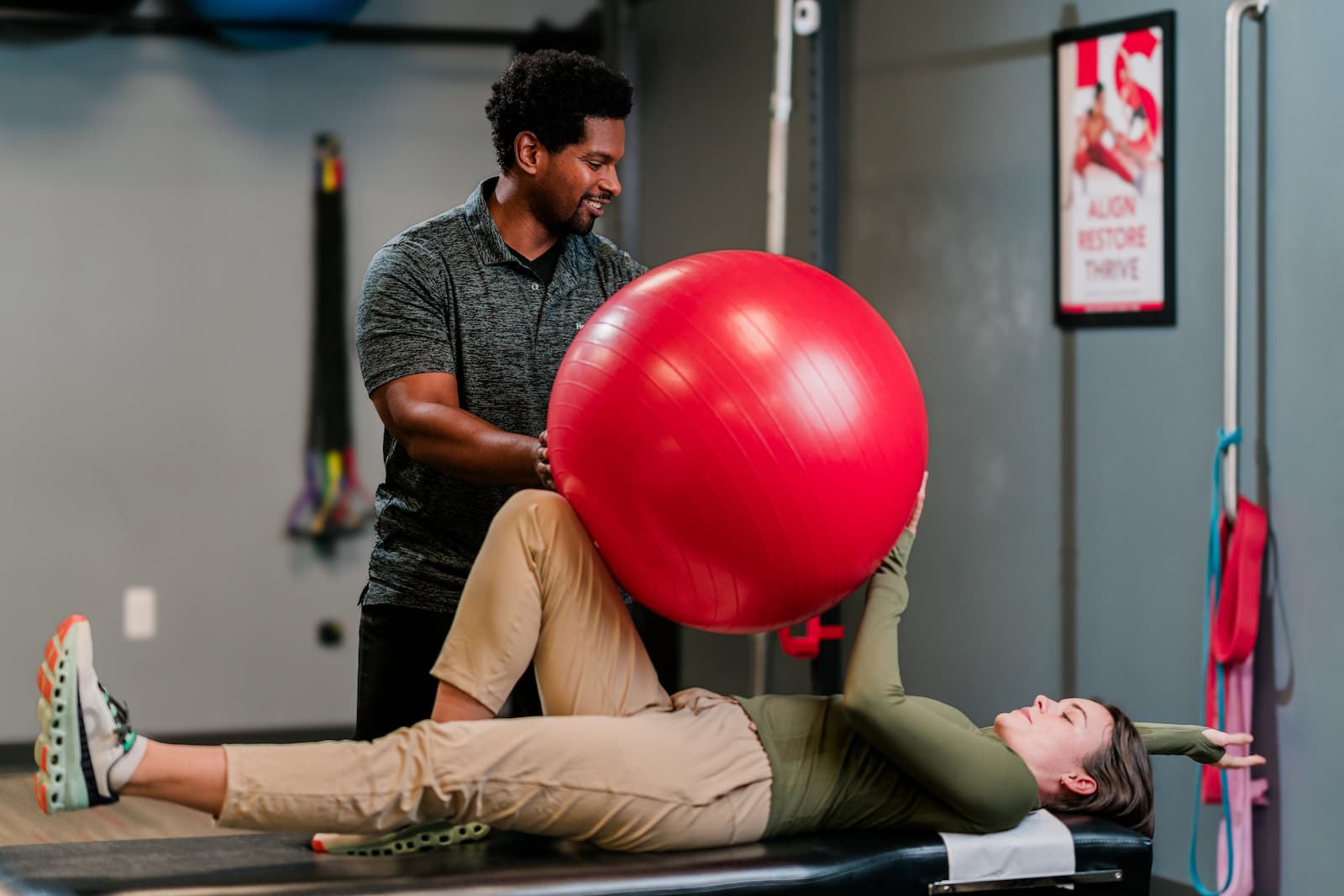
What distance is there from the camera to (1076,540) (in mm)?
3072

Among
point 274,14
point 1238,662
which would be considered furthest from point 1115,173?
point 274,14

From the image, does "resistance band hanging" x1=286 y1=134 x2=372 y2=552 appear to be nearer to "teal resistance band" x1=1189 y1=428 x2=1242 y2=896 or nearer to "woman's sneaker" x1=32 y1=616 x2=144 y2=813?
"teal resistance band" x1=1189 y1=428 x2=1242 y2=896

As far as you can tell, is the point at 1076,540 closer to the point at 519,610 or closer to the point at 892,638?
the point at 892,638

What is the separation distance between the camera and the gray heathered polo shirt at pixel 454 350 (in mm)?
2033

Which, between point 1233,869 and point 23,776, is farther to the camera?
point 23,776

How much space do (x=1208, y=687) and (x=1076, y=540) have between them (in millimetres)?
483

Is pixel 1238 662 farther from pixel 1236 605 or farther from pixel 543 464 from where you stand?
pixel 543 464

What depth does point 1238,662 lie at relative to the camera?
264cm

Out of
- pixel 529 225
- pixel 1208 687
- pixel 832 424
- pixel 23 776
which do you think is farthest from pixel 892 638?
pixel 23 776

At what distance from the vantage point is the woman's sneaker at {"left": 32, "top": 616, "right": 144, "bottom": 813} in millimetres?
1571

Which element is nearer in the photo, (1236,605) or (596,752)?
(596,752)

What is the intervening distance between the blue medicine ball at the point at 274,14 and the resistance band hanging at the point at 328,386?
0.90 ft

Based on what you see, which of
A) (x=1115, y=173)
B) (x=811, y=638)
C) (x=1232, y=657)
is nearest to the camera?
(x=1232, y=657)

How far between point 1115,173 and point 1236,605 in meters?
0.86
